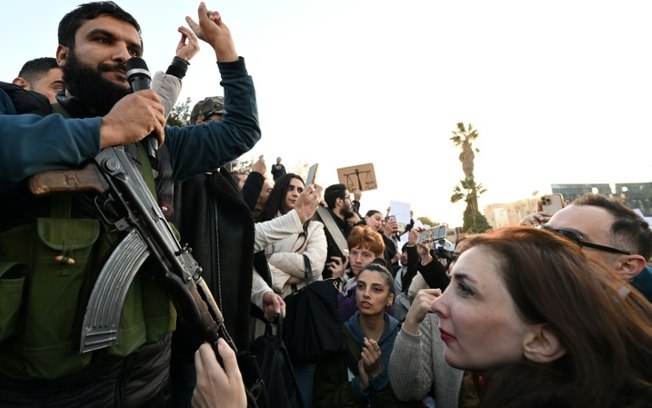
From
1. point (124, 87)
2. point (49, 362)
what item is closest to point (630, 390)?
point (49, 362)

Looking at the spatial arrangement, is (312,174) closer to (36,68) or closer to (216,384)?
(36,68)

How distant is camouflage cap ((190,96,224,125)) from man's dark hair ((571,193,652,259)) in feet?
7.89

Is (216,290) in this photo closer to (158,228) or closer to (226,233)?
(226,233)

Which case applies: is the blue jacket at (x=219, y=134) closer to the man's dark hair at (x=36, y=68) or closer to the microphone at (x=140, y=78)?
the microphone at (x=140, y=78)

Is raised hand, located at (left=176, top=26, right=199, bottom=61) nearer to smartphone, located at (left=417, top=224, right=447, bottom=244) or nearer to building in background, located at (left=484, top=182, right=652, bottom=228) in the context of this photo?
smartphone, located at (left=417, top=224, right=447, bottom=244)

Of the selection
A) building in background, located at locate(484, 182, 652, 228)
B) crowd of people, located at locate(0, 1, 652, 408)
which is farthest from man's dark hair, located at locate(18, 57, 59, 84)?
building in background, located at locate(484, 182, 652, 228)

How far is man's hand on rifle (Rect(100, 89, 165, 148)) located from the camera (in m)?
1.48

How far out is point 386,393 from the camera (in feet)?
9.45

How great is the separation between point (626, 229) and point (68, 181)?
2.93 m

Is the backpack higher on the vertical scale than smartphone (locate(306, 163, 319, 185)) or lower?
lower

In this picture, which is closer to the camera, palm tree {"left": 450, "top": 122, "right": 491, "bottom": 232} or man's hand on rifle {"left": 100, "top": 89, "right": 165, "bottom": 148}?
man's hand on rifle {"left": 100, "top": 89, "right": 165, "bottom": 148}

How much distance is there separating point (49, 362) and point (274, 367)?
4.23 ft

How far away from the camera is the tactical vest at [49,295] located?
1.34m

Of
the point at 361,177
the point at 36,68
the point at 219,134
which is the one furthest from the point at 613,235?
the point at 361,177
